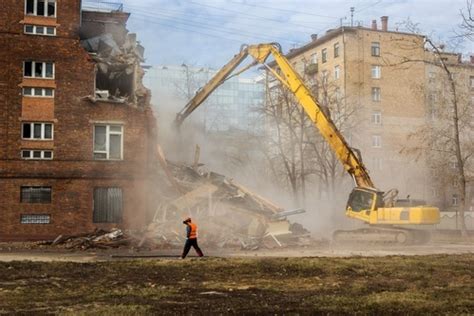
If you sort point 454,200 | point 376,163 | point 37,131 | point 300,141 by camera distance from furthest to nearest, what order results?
point 454,200, point 376,163, point 300,141, point 37,131

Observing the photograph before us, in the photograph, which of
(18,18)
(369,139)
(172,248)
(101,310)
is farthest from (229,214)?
(369,139)

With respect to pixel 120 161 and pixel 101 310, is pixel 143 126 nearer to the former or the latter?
pixel 120 161

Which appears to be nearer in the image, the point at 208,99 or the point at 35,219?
the point at 35,219

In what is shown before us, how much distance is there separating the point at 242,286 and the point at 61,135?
17.6 metres

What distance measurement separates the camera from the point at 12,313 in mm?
9641

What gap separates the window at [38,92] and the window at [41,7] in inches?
149

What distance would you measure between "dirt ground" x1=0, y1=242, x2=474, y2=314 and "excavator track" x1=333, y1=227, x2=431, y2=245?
22.5 feet

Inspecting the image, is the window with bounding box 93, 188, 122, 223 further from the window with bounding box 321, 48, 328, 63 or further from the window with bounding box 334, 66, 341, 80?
the window with bounding box 321, 48, 328, 63

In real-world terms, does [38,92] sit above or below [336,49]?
below

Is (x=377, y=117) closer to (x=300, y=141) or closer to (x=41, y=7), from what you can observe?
(x=300, y=141)

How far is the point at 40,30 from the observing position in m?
28.4

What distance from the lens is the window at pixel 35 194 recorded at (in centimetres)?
2723

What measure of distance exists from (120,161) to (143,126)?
2.25 metres

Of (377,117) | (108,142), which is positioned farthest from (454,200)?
(108,142)
